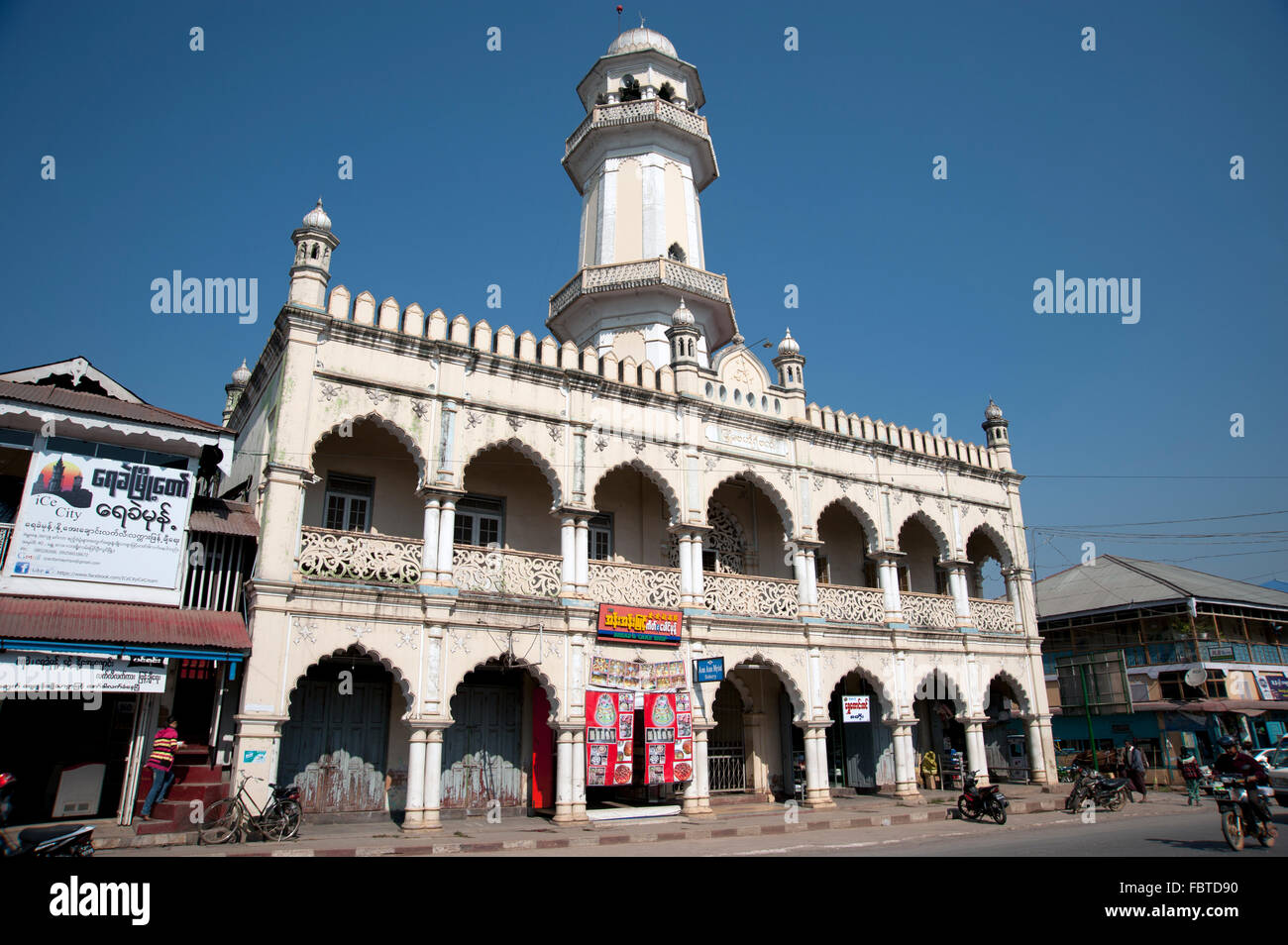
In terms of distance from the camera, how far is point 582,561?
15914mm

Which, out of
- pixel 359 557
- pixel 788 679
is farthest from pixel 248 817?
pixel 788 679

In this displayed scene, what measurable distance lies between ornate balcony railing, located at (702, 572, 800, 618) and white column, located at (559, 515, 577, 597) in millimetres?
3069

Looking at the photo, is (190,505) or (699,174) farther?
(699,174)

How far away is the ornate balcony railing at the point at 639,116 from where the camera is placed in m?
22.7

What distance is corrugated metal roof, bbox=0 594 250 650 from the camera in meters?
11.5

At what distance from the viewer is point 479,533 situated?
17.1m

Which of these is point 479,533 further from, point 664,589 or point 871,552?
point 871,552

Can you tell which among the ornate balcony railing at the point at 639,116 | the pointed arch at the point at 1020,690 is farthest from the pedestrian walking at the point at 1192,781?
the ornate balcony railing at the point at 639,116

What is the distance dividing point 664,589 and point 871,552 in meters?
6.16

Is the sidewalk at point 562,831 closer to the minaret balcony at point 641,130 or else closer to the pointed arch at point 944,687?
the pointed arch at point 944,687

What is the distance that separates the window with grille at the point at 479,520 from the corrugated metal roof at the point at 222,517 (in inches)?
158

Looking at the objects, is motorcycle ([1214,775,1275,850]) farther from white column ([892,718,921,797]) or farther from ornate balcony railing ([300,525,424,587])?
ornate balcony railing ([300,525,424,587])

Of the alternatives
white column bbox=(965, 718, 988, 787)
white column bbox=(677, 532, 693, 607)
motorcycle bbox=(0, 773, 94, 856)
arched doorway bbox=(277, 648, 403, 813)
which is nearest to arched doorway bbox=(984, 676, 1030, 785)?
white column bbox=(965, 718, 988, 787)
